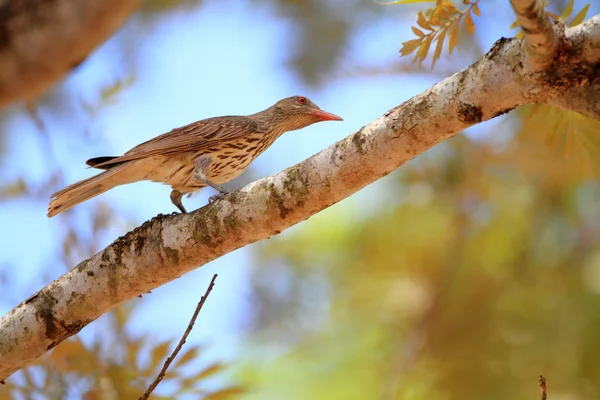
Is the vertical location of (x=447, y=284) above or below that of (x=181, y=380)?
above

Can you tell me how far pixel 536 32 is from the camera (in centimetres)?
255

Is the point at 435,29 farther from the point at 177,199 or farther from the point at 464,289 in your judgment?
the point at 464,289

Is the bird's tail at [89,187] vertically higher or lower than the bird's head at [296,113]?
lower

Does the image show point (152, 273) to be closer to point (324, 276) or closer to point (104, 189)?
point (104, 189)

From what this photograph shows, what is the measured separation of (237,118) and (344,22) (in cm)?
348

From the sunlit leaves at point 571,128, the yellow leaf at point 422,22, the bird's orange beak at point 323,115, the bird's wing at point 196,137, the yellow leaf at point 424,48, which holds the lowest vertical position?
the sunlit leaves at point 571,128

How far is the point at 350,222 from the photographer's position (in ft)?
27.7

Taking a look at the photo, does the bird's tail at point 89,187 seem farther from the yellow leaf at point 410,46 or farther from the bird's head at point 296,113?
the yellow leaf at point 410,46

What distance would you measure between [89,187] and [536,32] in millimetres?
2912

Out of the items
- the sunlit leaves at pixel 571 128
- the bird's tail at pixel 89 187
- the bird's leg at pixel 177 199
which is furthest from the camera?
the bird's leg at pixel 177 199

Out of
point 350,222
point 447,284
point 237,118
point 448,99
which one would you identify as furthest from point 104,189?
point 350,222

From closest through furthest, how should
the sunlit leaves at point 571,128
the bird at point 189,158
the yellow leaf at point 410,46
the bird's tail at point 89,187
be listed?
the yellow leaf at point 410,46 → the sunlit leaves at point 571,128 → the bird's tail at point 89,187 → the bird at point 189,158

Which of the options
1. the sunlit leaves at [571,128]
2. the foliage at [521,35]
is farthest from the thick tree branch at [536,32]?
the sunlit leaves at [571,128]

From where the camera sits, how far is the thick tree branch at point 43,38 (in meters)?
1.77
